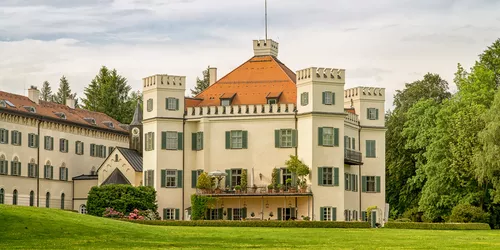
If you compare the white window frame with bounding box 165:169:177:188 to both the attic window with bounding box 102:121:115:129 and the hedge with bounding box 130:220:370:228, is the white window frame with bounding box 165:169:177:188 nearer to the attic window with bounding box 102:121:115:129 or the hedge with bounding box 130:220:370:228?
the hedge with bounding box 130:220:370:228

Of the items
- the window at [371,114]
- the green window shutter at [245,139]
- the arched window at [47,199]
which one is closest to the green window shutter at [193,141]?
the green window shutter at [245,139]

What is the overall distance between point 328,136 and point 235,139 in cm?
707

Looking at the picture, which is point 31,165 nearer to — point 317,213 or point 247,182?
point 247,182

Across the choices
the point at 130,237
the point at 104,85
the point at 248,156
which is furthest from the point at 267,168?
the point at 104,85

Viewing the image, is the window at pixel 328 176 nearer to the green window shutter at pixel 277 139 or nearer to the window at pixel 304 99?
the green window shutter at pixel 277 139

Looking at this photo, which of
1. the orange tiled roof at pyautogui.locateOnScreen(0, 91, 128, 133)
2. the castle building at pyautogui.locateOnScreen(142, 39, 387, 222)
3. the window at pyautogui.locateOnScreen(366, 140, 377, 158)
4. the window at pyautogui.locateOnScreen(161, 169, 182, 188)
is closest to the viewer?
the castle building at pyautogui.locateOnScreen(142, 39, 387, 222)

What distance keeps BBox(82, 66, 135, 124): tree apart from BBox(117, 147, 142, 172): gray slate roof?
30861mm

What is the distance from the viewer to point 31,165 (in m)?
87.6

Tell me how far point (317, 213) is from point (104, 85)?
163 feet

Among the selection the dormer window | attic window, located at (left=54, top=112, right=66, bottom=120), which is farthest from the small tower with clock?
attic window, located at (left=54, top=112, right=66, bottom=120)

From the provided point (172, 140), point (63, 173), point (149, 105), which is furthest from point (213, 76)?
point (63, 173)

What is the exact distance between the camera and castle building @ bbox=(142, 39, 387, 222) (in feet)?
248

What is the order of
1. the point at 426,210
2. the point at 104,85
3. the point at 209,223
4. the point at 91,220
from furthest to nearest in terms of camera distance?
1. the point at 104,85
2. the point at 426,210
3. the point at 209,223
4. the point at 91,220

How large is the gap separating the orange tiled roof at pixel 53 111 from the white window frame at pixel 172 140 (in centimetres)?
1488
